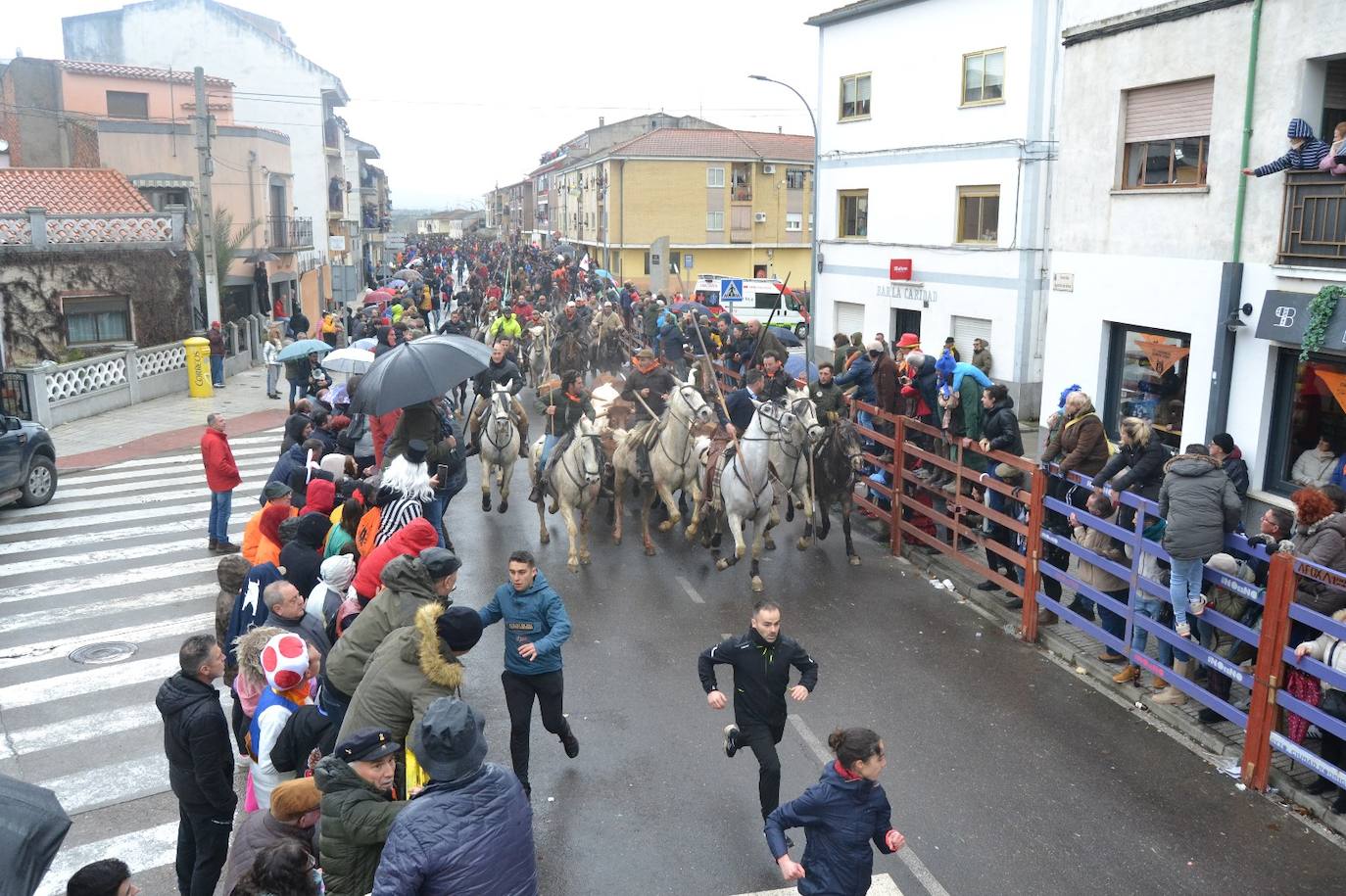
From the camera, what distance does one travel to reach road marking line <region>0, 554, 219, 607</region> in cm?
1177

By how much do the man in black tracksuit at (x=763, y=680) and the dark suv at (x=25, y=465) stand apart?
487 inches

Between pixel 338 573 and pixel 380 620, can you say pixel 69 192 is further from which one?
pixel 380 620

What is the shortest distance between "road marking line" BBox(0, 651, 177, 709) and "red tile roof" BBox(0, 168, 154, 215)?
20730 millimetres

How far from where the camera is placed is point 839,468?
42.2 ft

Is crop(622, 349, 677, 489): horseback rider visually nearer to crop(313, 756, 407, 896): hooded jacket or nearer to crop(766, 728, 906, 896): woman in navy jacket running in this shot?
crop(766, 728, 906, 896): woman in navy jacket running

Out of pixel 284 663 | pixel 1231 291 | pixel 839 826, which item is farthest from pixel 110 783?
pixel 1231 291

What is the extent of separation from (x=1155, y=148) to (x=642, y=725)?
10.3 m

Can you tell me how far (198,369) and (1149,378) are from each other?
21.5 meters

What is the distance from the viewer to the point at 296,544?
8.03m

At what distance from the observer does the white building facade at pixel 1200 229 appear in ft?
37.4

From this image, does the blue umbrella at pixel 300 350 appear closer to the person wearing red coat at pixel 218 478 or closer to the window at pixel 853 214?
the person wearing red coat at pixel 218 478

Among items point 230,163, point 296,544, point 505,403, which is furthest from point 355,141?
point 296,544

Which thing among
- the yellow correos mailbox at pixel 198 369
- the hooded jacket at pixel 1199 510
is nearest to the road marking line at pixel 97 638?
the hooded jacket at pixel 1199 510

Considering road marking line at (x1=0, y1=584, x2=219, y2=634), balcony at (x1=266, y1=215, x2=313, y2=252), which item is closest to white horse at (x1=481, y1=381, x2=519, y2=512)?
road marking line at (x1=0, y1=584, x2=219, y2=634)
